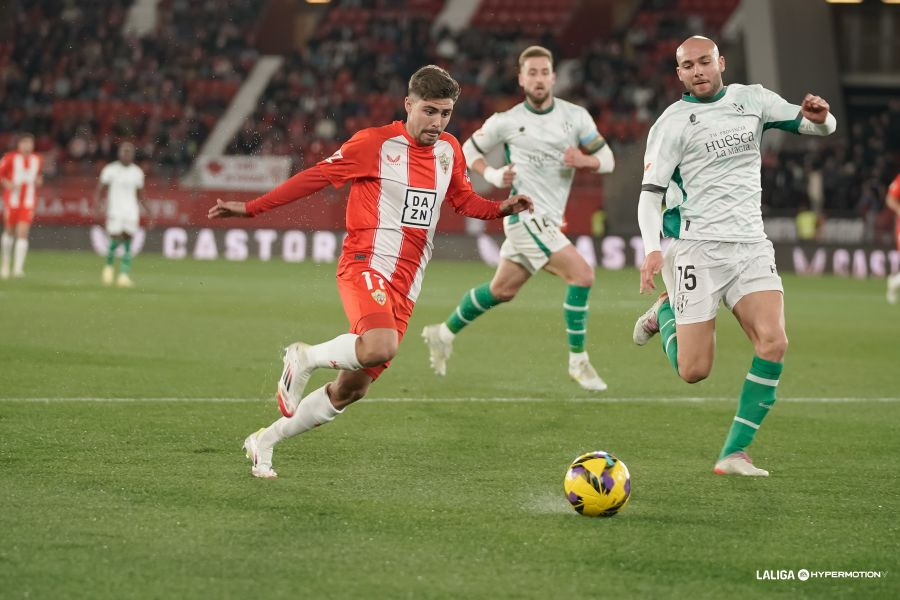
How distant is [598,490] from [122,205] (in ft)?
51.5

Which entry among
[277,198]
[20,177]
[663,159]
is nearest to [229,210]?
[277,198]

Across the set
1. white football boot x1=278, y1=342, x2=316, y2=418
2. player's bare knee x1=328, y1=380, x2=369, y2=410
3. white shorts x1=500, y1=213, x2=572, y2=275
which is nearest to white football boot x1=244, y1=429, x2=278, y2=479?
white football boot x1=278, y1=342, x2=316, y2=418

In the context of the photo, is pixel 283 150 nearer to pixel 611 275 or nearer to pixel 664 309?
pixel 611 275

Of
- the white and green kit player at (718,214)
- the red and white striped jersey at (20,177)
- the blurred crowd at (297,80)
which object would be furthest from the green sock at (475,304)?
the blurred crowd at (297,80)

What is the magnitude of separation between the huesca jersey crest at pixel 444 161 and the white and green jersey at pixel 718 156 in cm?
101

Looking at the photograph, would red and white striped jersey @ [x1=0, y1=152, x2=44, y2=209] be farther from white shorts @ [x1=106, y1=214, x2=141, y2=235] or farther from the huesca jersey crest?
the huesca jersey crest

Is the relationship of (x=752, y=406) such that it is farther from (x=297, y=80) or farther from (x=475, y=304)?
(x=297, y=80)

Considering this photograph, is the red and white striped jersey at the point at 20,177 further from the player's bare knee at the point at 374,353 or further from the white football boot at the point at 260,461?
the player's bare knee at the point at 374,353

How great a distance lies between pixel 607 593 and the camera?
13.7 ft

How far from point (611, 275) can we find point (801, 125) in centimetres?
1641

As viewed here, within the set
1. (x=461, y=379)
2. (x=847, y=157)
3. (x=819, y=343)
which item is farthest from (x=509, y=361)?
(x=847, y=157)

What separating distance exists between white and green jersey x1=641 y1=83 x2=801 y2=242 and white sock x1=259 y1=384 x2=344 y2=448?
1.97 m

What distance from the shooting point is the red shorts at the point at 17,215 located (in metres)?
20.1

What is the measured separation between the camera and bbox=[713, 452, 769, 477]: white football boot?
630cm
